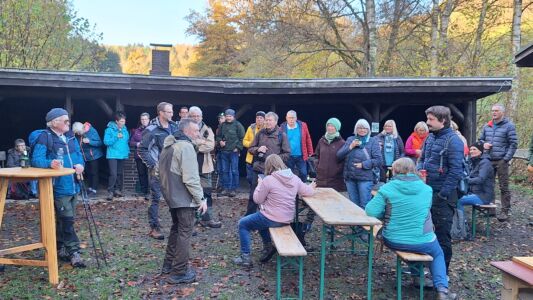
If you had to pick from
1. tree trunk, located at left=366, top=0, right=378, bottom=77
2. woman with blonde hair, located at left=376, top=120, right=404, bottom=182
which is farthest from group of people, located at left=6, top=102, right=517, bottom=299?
tree trunk, located at left=366, top=0, right=378, bottom=77

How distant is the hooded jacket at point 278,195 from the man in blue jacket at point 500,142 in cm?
427

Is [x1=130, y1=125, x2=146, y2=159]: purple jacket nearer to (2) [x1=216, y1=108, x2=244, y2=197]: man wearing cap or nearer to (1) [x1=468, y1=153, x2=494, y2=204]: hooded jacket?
(2) [x1=216, y1=108, x2=244, y2=197]: man wearing cap

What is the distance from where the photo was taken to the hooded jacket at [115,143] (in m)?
8.71

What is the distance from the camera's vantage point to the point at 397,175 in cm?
412

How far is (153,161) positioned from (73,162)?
109 cm

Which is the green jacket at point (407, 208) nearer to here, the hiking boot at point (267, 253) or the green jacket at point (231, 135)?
the hiking boot at point (267, 253)

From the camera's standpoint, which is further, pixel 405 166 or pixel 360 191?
pixel 360 191

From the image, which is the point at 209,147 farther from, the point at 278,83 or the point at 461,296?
the point at 461,296

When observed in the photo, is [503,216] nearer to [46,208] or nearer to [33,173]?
[46,208]

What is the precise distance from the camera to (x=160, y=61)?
37.8 ft

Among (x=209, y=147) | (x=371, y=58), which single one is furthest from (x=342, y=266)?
(x=371, y=58)

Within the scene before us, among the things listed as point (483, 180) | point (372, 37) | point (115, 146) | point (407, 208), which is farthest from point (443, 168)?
point (372, 37)

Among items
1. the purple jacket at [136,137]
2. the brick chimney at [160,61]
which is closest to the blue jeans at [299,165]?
the purple jacket at [136,137]

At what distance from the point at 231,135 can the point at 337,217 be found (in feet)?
16.6
